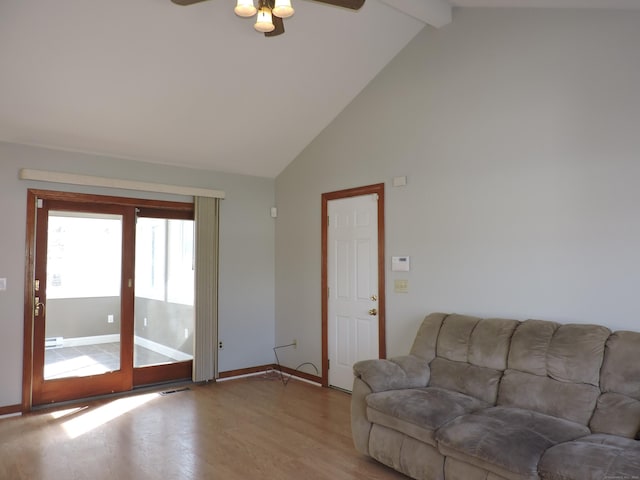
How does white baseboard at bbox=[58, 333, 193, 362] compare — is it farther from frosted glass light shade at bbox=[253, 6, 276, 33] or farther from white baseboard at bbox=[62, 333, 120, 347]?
frosted glass light shade at bbox=[253, 6, 276, 33]

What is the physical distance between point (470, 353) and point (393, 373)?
600mm

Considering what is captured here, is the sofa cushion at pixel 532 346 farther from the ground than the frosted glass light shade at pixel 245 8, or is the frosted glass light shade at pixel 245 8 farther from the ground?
the frosted glass light shade at pixel 245 8

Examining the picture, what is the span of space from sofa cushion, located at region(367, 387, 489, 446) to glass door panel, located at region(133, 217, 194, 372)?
118 inches

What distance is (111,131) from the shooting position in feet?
→ 14.6

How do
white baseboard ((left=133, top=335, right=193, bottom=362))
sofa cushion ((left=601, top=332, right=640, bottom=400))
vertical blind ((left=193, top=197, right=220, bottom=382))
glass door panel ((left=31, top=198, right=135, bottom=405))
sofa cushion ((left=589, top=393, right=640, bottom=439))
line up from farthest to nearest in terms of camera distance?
vertical blind ((left=193, top=197, right=220, bottom=382)), white baseboard ((left=133, top=335, right=193, bottom=362)), glass door panel ((left=31, top=198, right=135, bottom=405)), sofa cushion ((left=601, top=332, right=640, bottom=400)), sofa cushion ((left=589, top=393, right=640, bottom=439))

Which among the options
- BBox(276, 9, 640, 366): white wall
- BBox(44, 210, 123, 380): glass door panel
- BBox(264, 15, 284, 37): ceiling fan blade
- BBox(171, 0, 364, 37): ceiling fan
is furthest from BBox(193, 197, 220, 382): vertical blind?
BBox(171, 0, 364, 37): ceiling fan

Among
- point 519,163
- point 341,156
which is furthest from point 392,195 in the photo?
point 519,163

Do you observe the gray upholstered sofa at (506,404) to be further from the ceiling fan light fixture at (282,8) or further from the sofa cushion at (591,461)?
the ceiling fan light fixture at (282,8)

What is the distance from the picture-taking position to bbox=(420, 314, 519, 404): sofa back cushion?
10.3 ft

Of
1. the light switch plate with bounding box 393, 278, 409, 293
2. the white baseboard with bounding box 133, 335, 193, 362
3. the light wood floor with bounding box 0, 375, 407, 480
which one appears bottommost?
the light wood floor with bounding box 0, 375, 407, 480

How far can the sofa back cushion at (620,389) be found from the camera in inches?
96.7

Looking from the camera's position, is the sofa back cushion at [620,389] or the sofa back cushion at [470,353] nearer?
the sofa back cushion at [620,389]

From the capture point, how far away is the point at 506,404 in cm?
A: 297

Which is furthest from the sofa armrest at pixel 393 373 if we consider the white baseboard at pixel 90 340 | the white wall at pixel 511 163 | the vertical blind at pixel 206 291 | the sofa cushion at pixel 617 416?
the white baseboard at pixel 90 340
